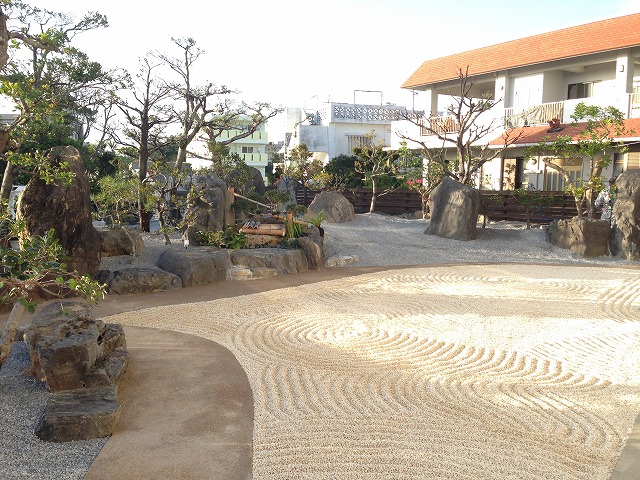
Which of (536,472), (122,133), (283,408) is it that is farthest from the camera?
(122,133)

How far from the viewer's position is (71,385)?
16.2ft

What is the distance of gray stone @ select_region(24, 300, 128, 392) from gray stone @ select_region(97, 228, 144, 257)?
18.0 feet

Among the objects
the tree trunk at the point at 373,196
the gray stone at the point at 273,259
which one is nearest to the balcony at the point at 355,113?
the tree trunk at the point at 373,196

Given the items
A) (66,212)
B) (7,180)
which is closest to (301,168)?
(66,212)

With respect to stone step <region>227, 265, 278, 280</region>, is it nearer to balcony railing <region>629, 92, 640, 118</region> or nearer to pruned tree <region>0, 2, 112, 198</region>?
pruned tree <region>0, 2, 112, 198</region>

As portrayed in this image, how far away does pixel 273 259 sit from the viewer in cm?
1170

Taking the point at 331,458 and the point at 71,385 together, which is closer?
the point at 331,458

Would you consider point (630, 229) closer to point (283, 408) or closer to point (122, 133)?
point (283, 408)

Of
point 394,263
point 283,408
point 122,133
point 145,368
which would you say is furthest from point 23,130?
point 122,133

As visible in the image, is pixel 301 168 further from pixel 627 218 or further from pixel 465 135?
pixel 627 218

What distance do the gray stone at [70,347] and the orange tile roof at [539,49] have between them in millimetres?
19747

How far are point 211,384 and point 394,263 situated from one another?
337 inches

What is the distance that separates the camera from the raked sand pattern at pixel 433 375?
157 inches

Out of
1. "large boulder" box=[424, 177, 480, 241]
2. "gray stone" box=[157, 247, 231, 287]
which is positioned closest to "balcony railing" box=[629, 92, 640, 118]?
"large boulder" box=[424, 177, 480, 241]
